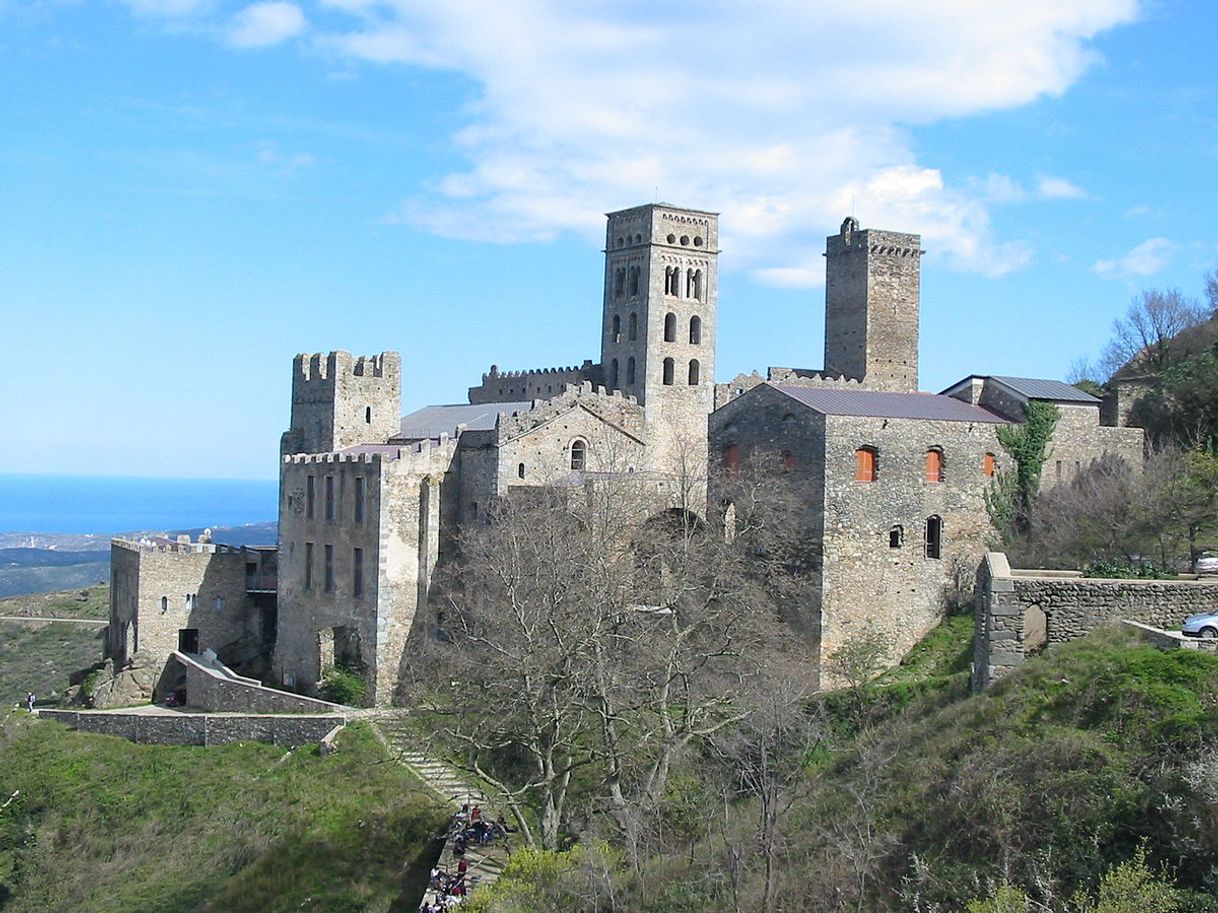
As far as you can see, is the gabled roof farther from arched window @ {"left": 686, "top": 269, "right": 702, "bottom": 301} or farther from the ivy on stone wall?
arched window @ {"left": 686, "top": 269, "right": 702, "bottom": 301}

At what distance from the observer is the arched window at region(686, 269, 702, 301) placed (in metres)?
69.6

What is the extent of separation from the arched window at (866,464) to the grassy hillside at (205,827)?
45.1ft

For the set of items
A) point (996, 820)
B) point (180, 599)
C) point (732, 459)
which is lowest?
point (996, 820)

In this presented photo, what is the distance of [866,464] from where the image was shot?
37.6m

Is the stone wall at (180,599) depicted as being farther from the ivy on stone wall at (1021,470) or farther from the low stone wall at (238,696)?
the ivy on stone wall at (1021,470)

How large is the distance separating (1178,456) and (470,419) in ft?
86.7

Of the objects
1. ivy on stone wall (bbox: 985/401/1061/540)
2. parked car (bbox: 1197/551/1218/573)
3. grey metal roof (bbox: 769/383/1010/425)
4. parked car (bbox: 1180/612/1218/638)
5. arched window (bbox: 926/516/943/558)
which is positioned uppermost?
grey metal roof (bbox: 769/383/1010/425)

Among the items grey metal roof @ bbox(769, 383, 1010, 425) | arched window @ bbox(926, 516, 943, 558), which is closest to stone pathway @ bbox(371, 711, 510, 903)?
grey metal roof @ bbox(769, 383, 1010, 425)

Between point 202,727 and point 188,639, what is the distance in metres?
10.6

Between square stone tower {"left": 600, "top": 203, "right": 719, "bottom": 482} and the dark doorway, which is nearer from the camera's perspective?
the dark doorway

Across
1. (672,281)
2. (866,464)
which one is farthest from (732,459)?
(672,281)

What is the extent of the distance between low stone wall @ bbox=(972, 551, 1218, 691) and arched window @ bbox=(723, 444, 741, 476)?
16.4 meters

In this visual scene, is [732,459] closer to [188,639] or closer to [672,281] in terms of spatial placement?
[188,639]

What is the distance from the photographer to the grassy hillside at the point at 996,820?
1670 cm
